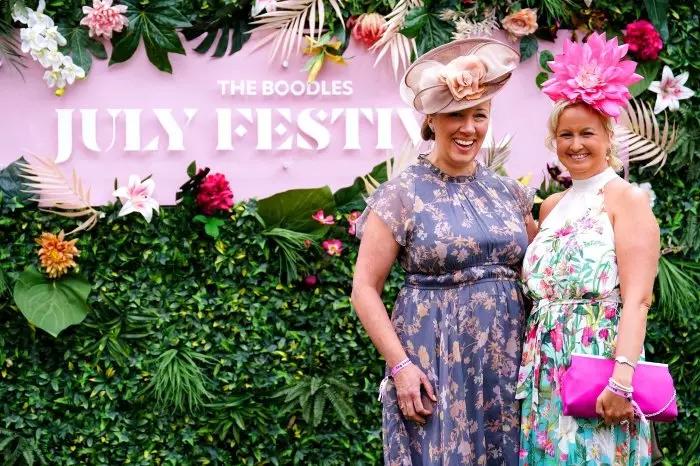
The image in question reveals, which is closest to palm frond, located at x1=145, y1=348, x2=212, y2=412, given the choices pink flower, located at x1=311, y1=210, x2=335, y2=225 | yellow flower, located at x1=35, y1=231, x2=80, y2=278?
yellow flower, located at x1=35, y1=231, x2=80, y2=278

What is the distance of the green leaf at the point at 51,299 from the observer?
4.02m

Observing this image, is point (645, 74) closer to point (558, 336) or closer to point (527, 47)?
point (527, 47)

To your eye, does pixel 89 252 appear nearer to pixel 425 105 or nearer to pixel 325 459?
pixel 325 459

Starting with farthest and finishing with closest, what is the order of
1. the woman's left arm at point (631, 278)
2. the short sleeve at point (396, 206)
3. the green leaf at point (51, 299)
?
1. the green leaf at point (51, 299)
2. the short sleeve at point (396, 206)
3. the woman's left arm at point (631, 278)

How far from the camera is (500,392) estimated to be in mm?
2773

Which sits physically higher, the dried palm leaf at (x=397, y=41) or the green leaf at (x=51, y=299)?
the dried palm leaf at (x=397, y=41)

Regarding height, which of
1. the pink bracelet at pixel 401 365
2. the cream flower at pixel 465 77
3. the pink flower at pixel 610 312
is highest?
the cream flower at pixel 465 77

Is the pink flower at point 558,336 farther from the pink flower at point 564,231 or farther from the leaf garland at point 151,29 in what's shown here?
the leaf garland at point 151,29

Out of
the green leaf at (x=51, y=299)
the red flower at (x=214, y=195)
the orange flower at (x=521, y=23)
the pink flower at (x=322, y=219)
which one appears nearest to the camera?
the green leaf at (x=51, y=299)

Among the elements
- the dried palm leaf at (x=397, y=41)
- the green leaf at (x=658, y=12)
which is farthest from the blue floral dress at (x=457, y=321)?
the green leaf at (x=658, y=12)

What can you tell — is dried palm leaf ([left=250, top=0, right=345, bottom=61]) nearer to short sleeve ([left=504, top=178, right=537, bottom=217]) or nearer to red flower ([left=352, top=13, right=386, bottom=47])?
red flower ([left=352, top=13, right=386, bottom=47])

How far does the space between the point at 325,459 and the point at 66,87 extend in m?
1.99

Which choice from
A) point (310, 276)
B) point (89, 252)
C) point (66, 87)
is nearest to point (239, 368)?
point (310, 276)

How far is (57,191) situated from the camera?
4133 mm
